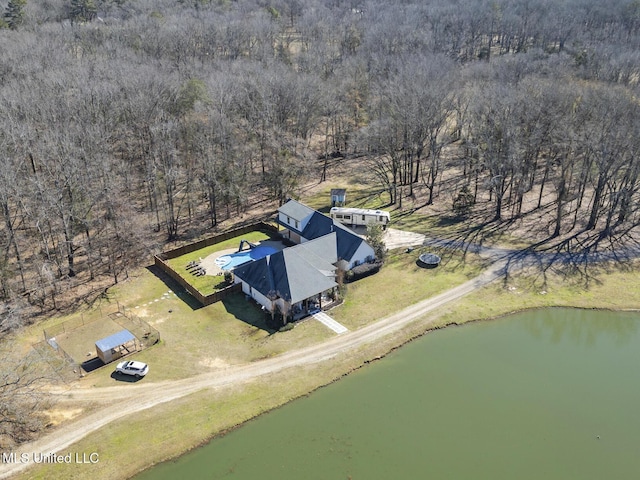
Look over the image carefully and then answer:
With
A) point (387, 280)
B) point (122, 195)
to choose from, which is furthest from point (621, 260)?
point (122, 195)

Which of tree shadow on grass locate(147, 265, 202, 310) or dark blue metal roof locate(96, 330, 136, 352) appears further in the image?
tree shadow on grass locate(147, 265, 202, 310)

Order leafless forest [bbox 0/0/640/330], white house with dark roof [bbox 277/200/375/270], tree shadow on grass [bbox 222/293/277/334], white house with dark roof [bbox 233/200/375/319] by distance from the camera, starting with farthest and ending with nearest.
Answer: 1. leafless forest [bbox 0/0/640/330]
2. white house with dark roof [bbox 277/200/375/270]
3. white house with dark roof [bbox 233/200/375/319]
4. tree shadow on grass [bbox 222/293/277/334]

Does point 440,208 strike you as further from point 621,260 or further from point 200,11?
point 200,11

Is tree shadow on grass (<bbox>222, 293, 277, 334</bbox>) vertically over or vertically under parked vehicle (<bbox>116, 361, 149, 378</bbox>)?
under

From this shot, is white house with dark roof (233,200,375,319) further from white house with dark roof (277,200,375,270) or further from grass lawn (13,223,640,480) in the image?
grass lawn (13,223,640,480)

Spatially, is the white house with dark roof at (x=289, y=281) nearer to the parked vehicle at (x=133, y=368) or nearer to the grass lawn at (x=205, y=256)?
the grass lawn at (x=205, y=256)

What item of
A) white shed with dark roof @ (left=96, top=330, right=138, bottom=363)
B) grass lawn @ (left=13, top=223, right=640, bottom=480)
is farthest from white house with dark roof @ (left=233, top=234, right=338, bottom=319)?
white shed with dark roof @ (left=96, top=330, right=138, bottom=363)

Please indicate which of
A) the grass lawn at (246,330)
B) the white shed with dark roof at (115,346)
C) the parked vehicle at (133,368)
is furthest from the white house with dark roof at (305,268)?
the parked vehicle at (133,368)
